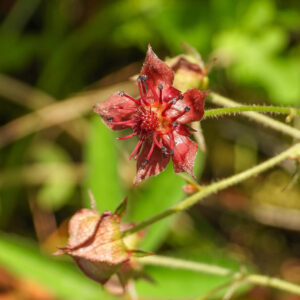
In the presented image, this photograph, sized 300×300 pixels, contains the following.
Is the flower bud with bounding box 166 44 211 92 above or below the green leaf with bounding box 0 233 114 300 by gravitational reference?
above

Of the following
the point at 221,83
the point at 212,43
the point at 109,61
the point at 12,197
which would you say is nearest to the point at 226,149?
the point at 221,83

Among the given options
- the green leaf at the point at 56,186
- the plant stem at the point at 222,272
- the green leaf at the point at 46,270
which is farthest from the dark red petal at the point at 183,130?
the green leaf at the point at 56,186

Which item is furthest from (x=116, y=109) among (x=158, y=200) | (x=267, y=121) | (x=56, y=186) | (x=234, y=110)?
(x=56, y=186)

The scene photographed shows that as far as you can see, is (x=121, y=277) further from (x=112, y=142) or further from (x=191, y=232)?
(x=191, y=232)

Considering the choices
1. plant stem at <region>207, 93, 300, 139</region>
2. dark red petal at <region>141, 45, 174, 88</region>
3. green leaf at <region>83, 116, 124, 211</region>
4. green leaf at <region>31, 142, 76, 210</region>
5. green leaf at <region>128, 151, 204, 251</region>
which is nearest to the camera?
dark red petal at <region>141, 45, 174, 88</region>

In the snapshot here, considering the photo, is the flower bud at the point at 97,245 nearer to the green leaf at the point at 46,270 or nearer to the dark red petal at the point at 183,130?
the dark red petal at the point at 183,130

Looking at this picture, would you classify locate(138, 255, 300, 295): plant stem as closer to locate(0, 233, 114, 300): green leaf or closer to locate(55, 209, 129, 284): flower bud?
locate(55, 209, 129, 284): flower bud

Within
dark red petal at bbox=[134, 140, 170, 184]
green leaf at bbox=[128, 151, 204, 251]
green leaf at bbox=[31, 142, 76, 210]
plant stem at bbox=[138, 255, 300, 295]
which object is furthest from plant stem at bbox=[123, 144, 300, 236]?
green leaf at bbox=[31, 142, 76, 210]
